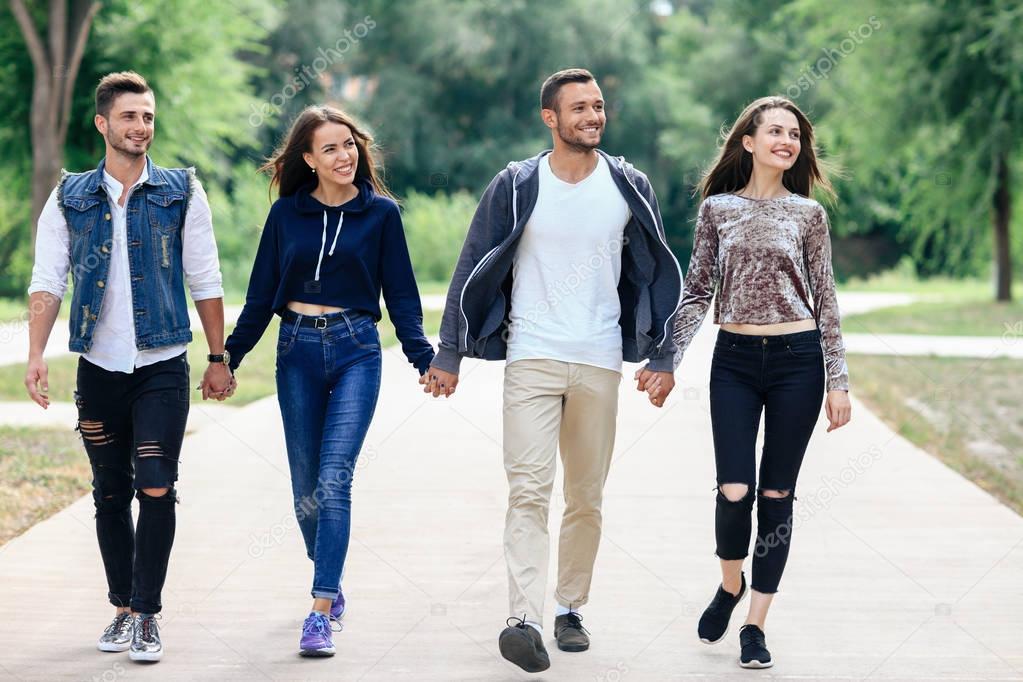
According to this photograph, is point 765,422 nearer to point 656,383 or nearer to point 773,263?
point 656,383

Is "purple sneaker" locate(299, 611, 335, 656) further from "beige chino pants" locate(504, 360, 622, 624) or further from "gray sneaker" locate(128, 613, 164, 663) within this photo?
"beige chino pants" locate(504, 360, 622, 624)

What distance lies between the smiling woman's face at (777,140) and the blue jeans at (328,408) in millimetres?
1454

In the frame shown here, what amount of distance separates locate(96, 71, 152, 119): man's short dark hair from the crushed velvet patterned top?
75.0 inches

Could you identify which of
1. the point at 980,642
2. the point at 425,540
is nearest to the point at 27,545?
the point at 425,540

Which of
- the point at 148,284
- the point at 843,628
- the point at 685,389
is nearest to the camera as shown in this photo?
the point at 148,284

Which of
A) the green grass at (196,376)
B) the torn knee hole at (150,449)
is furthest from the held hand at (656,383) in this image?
the green grass at (196,376)

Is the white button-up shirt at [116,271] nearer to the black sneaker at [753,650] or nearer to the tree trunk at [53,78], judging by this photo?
the black sneaker at [753,650]

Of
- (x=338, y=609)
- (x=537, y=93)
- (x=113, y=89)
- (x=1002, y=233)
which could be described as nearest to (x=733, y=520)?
(x=338, y=609)

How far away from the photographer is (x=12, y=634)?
501 centimetres

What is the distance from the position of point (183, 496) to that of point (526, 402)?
137 inches

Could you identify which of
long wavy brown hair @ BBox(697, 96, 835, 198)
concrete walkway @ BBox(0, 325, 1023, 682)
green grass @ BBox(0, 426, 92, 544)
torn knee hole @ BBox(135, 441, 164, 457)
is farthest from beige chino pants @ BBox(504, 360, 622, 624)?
green grass @ BBox(0, 426, 92, 544)

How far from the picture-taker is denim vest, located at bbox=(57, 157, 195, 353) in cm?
471

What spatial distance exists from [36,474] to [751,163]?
4903 mm

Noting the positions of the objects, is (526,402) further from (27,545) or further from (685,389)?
(685,389)
